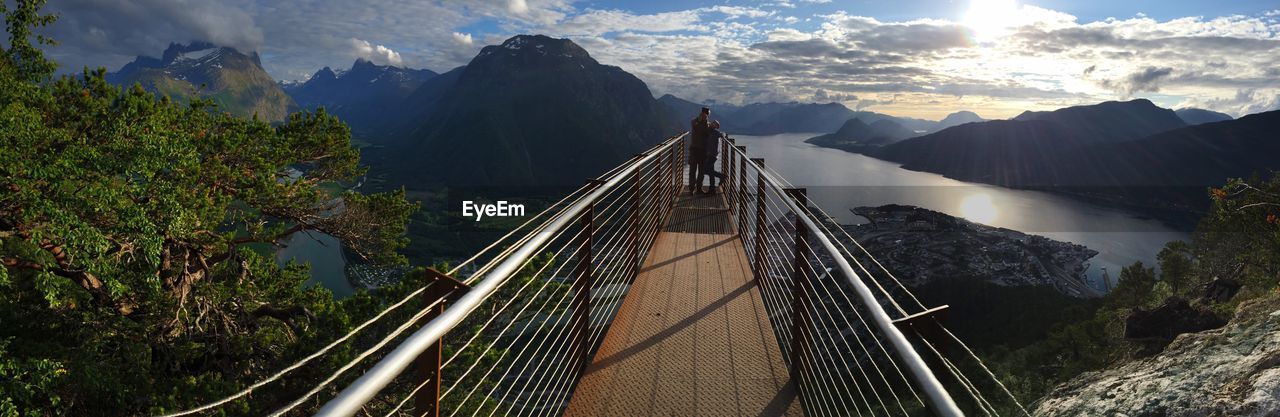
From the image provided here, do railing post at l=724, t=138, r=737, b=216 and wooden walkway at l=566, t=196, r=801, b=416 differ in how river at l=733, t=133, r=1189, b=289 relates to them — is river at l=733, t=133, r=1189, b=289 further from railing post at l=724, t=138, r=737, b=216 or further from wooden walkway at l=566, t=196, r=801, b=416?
wooden walkway at l=566, t=196, r=801, b=416

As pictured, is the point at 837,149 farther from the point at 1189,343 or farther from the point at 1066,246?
the point at 1189,343

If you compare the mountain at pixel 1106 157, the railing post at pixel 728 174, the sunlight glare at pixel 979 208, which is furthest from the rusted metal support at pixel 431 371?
the mountain at pixel 1106 157

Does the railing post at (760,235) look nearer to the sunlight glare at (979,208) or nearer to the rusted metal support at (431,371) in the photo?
the rusted metal support at (431,371)

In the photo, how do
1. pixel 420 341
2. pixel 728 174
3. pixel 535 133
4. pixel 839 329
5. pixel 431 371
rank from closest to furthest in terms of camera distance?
pixel 420 341, pixel 431 371, pixel 839 329, pixel 728 174, pixel 535 133

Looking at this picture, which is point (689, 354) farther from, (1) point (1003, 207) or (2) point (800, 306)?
(1) point (1003, 207)

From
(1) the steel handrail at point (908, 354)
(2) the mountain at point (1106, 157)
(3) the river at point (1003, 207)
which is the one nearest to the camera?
(1) the steel handrail at point (908, 354)

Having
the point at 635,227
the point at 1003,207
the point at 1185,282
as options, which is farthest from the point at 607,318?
the point at 1003,207
